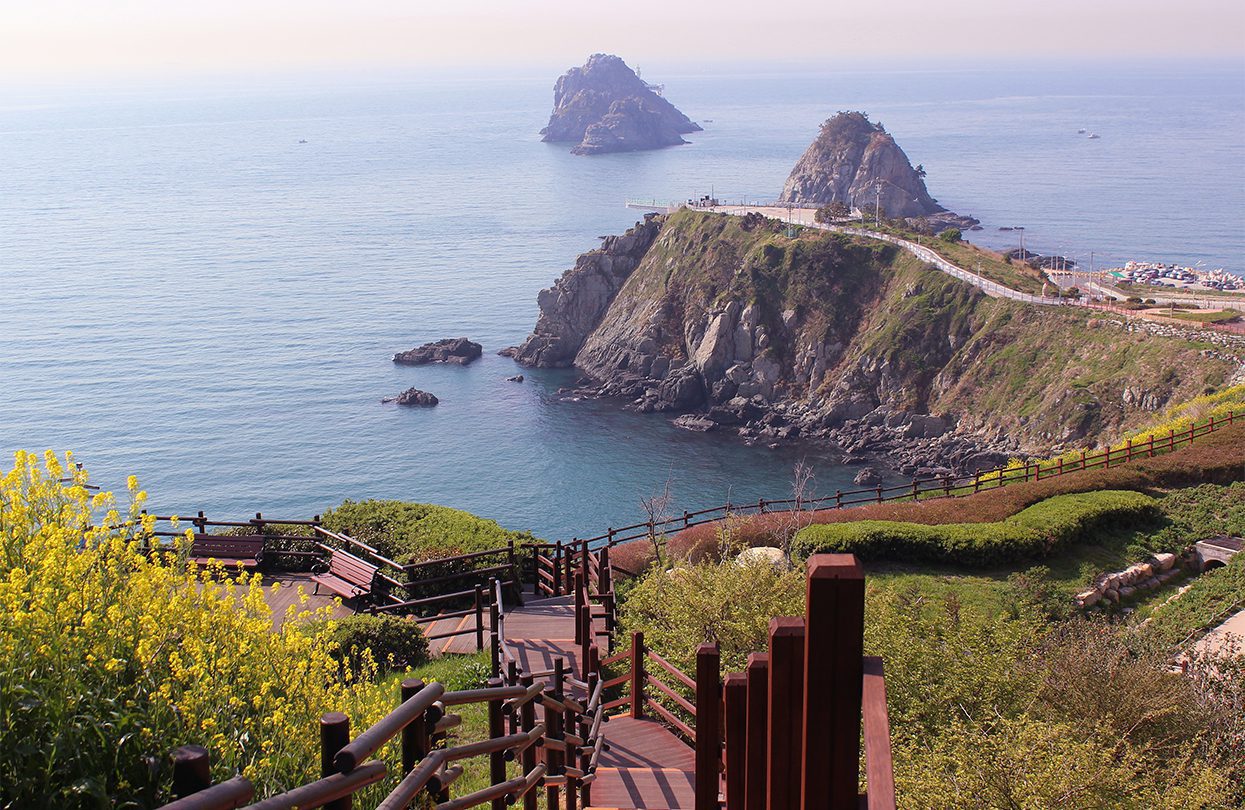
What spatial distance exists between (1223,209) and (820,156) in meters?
66.7

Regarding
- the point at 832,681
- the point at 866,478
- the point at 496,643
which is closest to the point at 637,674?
the point at 496,643

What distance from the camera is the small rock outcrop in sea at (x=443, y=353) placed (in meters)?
104

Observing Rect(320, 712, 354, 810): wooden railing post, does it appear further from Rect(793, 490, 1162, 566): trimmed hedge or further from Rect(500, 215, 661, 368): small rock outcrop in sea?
Rect(500, 215, 661, 368): small rock outcrop in sea

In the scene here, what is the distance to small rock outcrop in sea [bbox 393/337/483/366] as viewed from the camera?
104 m

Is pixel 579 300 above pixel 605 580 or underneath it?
underneath

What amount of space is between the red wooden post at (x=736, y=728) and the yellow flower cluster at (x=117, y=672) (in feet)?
8.07

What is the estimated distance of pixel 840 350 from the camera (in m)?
93.0

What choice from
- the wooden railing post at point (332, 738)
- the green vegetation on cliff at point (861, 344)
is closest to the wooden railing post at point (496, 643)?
the wooden railing post at point (332, 738)

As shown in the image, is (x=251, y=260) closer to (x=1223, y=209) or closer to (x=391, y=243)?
(x=391, y=243)

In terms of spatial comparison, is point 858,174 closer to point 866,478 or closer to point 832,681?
point 866,478

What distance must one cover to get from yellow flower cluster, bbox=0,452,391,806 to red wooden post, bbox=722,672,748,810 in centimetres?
246

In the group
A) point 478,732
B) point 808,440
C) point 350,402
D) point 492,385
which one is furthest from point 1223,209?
point 478,732

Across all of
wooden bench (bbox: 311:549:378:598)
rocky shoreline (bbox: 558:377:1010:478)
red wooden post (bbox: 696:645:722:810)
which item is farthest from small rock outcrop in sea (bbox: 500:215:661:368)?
red wooden post (bbox: 696:645:722:810)

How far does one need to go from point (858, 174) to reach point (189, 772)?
170796mm
